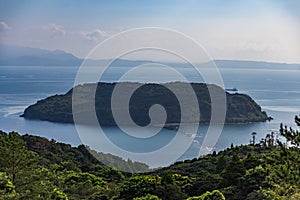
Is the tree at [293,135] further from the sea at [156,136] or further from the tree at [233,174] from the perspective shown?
the sea at [156,136]

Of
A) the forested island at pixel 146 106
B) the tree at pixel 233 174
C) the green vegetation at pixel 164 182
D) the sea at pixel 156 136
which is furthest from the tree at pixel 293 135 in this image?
the forested island at pixel 146 106

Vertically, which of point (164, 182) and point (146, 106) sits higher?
point (146, 106)

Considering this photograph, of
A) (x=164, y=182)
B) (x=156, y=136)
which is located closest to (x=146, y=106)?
(x=156, y=136)

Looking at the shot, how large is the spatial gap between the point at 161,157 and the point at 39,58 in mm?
90138

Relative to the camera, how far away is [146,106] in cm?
3822

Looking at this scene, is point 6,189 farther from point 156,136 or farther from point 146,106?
point 146,106

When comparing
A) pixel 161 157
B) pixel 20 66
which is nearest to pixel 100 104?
pixel 161 157

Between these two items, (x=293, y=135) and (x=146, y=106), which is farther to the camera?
(x=146, y=106)

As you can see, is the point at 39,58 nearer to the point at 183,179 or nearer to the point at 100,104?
the point at 100,104

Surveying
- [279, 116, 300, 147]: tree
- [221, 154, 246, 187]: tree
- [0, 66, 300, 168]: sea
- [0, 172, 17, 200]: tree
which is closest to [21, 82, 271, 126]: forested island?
[0, 66, 300, 168]: sea

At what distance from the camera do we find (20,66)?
126750mm

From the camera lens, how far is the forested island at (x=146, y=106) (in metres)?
36.5

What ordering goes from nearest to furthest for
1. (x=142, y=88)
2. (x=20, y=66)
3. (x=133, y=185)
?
(x=133, y=185), (x=142, y=88), (x=20, y=66)

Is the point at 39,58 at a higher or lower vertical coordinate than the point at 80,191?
higher
